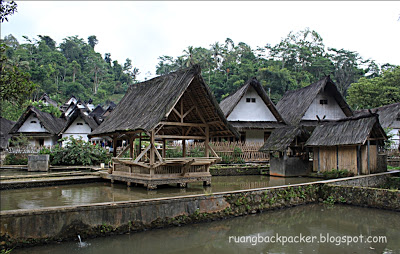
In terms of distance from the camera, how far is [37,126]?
32969 mm

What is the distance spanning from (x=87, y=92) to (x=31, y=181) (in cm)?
6532

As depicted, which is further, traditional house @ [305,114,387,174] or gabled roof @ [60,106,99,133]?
gabled roof @ [60,106,99,133]

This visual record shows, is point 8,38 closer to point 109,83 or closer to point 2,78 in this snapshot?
point 109,83

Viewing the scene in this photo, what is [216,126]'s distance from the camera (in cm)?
1348

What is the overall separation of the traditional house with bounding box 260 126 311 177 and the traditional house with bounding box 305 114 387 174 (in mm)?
716

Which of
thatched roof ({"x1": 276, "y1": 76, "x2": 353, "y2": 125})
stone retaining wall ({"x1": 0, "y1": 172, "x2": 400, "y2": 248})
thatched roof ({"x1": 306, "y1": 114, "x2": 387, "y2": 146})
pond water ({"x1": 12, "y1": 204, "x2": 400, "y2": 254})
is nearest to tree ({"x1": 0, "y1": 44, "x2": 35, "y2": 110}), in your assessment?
stone retaining wall ({"x1": 0, "y1": 172, "x2": 400, "y2": 248})

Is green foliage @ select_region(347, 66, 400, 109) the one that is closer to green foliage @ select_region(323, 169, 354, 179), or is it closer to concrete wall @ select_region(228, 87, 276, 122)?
concrete wall @ select_region(228, 87, 276, 122)

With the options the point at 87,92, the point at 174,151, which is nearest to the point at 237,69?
the point at 174,151

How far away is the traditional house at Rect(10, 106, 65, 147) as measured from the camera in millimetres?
31514

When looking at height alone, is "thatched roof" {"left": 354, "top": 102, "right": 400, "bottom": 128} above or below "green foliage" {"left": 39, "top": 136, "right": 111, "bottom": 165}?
above

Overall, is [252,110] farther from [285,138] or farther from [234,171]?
[285,138]

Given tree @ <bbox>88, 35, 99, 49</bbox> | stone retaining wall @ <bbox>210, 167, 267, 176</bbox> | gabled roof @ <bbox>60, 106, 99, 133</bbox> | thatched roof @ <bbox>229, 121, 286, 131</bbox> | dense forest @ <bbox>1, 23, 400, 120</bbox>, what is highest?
tree @ <bbox>88, 35, 99, 49</bbox>

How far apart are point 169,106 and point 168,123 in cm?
76

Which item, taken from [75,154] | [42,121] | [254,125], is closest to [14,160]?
[75,154]
